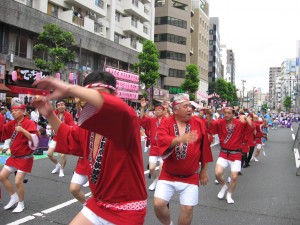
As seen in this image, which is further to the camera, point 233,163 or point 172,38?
point 172,38

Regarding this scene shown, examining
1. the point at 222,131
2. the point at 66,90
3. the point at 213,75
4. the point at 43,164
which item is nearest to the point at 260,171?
the point at 222,131

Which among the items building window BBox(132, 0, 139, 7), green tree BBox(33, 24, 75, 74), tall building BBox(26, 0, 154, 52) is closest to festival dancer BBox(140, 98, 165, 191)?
green tree BBox(33, 24, 75, 74)

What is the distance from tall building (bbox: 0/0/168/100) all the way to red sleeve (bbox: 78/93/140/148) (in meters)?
20.1

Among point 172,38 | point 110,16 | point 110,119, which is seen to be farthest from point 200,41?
point 110,119

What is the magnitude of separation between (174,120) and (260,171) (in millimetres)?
7105

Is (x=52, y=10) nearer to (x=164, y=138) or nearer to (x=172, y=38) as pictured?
(x=164, y=138)

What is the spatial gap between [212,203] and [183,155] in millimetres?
2733

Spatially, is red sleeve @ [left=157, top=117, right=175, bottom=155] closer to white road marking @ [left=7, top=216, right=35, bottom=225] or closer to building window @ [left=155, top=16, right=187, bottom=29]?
white road marking @ [left=7, top=216, right=35, bottom=225]

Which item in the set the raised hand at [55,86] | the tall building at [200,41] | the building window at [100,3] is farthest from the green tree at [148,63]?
the raised hand at [55,86]

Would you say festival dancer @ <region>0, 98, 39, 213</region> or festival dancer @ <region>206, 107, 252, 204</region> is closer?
festival dancer @ <region>0, 98, 39, 213</region>

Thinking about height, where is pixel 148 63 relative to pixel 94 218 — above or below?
above

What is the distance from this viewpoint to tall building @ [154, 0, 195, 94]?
170 feet

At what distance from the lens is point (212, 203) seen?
6.62 meters

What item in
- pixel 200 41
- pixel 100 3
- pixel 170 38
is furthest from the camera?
pixel 200 41
